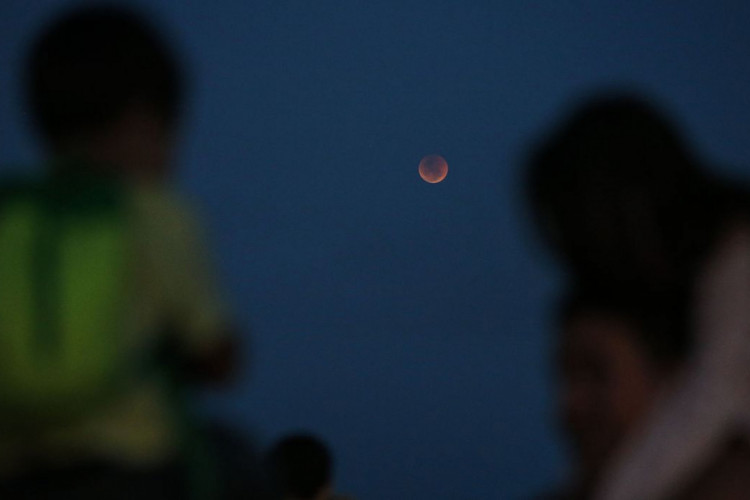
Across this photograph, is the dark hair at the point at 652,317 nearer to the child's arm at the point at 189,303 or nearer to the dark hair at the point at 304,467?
the child's arm at the point at 189,303

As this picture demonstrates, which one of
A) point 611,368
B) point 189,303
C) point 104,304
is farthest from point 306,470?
point 611,368

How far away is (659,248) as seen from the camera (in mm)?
1607

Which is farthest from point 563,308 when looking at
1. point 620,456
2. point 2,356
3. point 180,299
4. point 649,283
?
point 2,356

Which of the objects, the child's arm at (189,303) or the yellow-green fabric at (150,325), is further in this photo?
the child's arm at (189,303)

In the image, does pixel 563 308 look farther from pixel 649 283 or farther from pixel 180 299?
pixel 180 299

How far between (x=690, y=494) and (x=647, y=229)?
0.42 m

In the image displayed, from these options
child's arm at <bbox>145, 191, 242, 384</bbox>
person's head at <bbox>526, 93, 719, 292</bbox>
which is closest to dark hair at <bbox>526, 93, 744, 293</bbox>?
person's head at <bbox>526, 93, 719, 292</bbox>

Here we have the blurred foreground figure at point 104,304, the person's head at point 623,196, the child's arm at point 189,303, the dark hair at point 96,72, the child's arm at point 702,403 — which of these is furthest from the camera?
the dark hair at point 96,72

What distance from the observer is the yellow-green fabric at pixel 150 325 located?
6.65 ft

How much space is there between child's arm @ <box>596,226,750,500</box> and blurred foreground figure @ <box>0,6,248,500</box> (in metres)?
0.97

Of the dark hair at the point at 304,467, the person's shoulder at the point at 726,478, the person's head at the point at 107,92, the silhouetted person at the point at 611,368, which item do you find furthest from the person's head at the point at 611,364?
the dark hair at the point at 304,467

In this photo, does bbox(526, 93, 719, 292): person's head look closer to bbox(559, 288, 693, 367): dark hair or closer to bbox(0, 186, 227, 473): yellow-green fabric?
bbox(559, 288, 693, 367): dark hair

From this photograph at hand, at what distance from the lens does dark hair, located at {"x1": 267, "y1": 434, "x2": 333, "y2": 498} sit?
5074 millimetres

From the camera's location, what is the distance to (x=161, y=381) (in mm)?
2131
